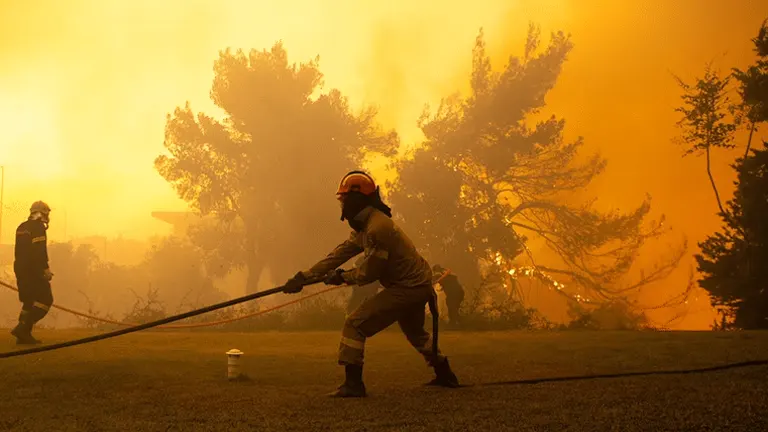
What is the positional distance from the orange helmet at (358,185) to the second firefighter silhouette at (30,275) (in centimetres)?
738

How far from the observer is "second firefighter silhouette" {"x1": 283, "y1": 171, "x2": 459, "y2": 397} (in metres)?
6.27

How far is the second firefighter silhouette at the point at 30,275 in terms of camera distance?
1178 centimetres

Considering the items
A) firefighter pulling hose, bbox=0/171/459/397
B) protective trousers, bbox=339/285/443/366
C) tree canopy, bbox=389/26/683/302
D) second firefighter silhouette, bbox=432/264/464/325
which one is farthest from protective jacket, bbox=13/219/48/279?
tree canopy, bbox=389/26/683/302

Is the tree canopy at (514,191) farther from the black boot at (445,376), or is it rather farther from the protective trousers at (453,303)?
the black boot at (445,376)

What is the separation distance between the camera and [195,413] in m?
5.58

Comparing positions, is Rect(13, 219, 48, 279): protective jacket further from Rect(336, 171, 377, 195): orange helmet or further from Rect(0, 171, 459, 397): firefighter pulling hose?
Rect(336, 171, 377, 195): orange helmet

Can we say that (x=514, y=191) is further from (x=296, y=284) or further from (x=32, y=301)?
(x=296, y=284)

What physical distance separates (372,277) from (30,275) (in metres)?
8.06

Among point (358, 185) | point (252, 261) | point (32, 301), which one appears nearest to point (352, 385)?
point (358, 185)

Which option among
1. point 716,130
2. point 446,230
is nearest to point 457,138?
point 446,230

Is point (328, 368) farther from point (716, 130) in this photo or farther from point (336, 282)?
point (716, 130)

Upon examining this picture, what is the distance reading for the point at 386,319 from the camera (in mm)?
6414

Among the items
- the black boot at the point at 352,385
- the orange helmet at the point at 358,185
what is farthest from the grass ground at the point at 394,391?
the orange helmet at the point at 358,185

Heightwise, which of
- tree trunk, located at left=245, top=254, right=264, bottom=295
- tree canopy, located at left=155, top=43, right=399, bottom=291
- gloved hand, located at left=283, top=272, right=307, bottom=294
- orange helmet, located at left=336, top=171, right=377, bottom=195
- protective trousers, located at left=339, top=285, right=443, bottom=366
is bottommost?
protective trousers, located at left=339, top=285, right=443, bottom=366
